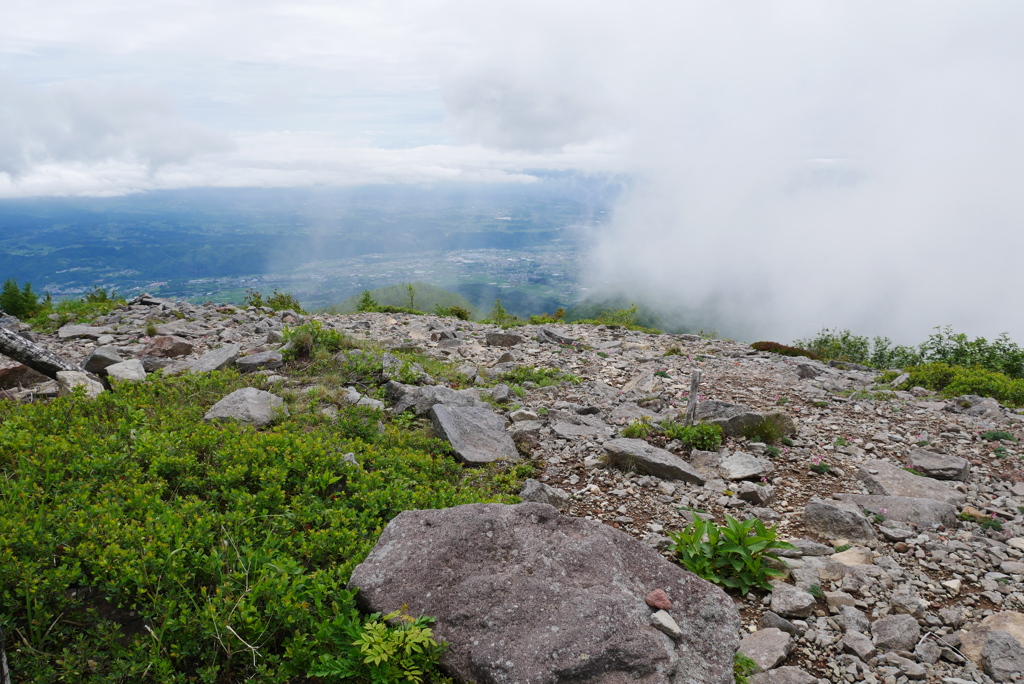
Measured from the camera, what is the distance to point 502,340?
19.3 meters

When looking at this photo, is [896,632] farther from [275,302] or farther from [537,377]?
[275,302]

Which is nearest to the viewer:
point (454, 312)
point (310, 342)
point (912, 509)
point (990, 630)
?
point (990, 630)

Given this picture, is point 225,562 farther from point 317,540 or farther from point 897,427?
point 897,427

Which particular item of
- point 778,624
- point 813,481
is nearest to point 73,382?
point 778,624

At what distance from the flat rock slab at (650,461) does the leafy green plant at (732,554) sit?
1.98m

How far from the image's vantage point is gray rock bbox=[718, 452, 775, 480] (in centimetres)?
857

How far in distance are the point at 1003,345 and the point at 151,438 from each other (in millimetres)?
28656

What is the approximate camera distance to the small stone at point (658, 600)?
14.6 ft

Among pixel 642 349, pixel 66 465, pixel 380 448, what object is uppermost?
pixel 66 465

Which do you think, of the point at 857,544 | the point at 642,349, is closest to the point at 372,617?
the point at 857,544

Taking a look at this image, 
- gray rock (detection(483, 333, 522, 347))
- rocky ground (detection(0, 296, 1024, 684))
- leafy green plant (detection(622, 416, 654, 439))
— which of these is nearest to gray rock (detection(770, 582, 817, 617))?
rocky ground (detection(0, 296, 1024, 684))

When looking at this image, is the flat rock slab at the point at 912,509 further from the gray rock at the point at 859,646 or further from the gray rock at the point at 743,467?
the gray rock at the point at 859,646

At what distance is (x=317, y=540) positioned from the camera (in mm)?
5074

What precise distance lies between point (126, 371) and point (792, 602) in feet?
39.2
